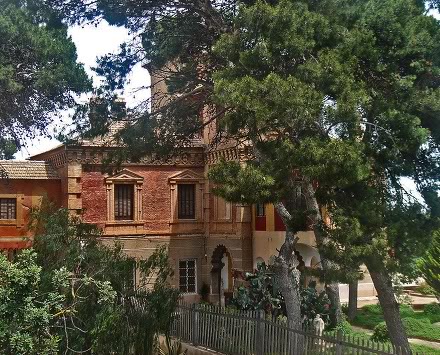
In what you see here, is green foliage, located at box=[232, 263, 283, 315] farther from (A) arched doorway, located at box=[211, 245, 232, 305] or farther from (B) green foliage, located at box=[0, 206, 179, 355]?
(A) arched doorway, located at box=[211, 245, 232, 305]

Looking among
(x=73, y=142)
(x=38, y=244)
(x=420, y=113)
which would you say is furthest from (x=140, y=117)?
(x=420, y=113)

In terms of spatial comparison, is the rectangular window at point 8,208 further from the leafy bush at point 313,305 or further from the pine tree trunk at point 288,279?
the pine tree trunk at point 288,279

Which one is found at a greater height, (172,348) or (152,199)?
(152,199)

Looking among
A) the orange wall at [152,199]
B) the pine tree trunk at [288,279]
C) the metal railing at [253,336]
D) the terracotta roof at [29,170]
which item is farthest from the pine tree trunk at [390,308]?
the terracotta roof at [29,170]

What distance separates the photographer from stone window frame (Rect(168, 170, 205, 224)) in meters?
28.4

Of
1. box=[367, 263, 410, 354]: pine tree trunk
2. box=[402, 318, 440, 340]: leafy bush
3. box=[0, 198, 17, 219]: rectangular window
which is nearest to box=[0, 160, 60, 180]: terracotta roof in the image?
box=[0, 198, 17, 219]: rectangular window

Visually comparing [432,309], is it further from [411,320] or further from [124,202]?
[124,202]

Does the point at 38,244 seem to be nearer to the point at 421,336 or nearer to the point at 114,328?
the point at 114,328

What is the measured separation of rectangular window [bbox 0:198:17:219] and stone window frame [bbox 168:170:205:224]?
658cm

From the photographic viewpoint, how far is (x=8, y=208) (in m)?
26.4

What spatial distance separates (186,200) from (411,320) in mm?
11548

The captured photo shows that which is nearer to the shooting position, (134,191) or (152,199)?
(134,191)

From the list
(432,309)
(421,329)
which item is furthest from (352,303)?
(432,309)

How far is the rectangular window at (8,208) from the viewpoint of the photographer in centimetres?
2636
